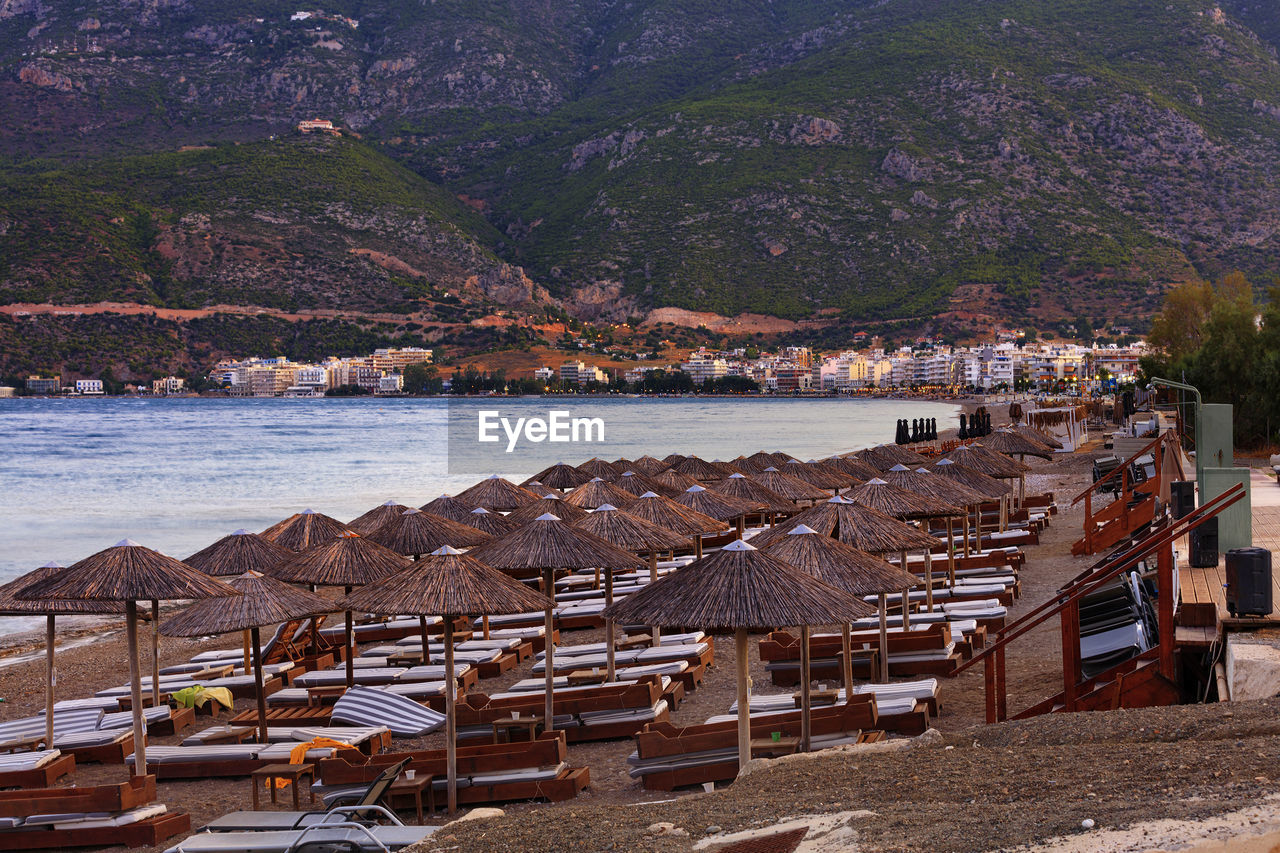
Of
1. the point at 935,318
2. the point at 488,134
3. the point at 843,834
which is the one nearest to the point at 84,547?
the point at 843,834

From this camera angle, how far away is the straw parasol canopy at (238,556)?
11.5 metres

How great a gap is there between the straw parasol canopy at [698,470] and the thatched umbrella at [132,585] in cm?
1312

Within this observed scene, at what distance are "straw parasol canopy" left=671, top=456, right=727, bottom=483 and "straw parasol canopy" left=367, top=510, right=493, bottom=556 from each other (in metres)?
8.12

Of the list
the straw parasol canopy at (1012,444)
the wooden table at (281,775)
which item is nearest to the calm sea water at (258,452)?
the wooden table at (281,775)

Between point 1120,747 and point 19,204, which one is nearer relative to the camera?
point 1120,747

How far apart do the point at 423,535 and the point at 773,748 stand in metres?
6.39

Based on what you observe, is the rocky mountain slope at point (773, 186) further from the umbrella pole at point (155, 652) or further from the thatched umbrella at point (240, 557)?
the umbrella pole at point (155, 652)

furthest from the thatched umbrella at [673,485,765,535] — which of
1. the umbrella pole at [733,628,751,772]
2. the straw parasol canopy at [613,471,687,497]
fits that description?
the umbrella pole at [733,628,751,772]

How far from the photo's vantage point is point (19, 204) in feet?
333

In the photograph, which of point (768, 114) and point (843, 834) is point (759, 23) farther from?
point (843, 834)

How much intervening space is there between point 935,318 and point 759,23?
250 feet

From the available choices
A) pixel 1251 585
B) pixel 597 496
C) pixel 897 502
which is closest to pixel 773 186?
pixel 597 496

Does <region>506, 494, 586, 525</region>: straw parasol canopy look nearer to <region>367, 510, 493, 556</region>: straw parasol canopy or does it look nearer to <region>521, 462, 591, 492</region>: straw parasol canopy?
<region>367, 510, 493, 556</region>: straw parasol canopy

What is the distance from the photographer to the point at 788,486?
17.8 metres
